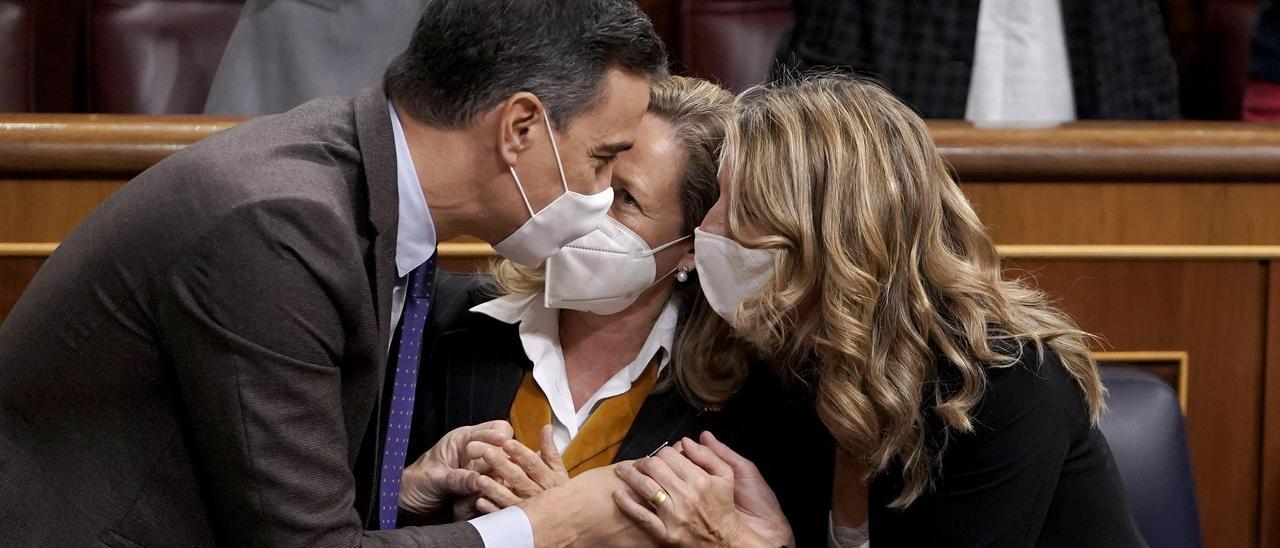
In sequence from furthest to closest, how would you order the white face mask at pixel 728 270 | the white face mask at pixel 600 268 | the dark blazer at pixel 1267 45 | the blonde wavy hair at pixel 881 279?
the dark blazer at pixel 1267 45, the white face mask at pixel 600 268, the white face mask at pixel 728 270, the blonde wavy hair at pixel 881 279

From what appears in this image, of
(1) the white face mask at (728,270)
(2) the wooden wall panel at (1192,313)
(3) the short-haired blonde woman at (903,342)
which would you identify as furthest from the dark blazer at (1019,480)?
(2) the wooden wall panel at (1192,313)

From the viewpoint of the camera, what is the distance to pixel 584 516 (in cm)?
156

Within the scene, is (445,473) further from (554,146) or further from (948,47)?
(948,47)

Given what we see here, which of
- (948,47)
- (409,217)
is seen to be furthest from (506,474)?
(948,47)

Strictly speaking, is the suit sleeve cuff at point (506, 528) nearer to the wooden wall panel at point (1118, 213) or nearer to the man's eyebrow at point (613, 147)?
the man's eyebrow at point (613, 147)

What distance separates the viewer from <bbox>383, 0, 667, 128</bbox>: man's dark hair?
137 cm

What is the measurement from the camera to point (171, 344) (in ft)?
4.05

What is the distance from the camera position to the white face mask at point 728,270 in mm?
1592

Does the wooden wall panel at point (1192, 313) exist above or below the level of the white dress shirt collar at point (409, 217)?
below

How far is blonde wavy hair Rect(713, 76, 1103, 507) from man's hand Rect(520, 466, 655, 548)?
0.25m

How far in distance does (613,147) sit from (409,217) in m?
0.24

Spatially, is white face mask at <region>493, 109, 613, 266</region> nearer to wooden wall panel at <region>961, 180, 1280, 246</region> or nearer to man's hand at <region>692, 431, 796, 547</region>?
man's hand at <region>692, 431, 796, 547</region>

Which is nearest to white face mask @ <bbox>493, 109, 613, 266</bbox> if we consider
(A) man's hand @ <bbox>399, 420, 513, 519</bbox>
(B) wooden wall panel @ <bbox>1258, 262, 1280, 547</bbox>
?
(A) man's hand @ <bbox>399, 420, 513, 519</bbox>

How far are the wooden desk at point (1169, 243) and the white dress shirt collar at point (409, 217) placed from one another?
533 millimetres
